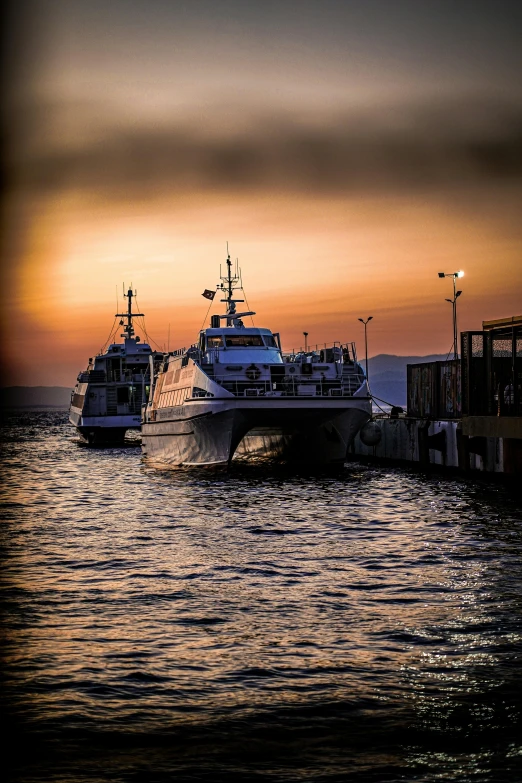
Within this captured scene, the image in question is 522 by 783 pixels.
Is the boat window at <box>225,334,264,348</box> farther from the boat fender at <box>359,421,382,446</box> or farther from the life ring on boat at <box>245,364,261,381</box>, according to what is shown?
the boat fender at <box>359,421,382,446</box>

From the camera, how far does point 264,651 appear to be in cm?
1209

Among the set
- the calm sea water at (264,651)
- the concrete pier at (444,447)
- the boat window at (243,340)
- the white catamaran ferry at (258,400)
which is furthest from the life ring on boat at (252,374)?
the calm sea water at (264,651)

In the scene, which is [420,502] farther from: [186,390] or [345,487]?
[186,390]

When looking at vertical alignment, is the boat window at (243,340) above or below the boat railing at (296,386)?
above

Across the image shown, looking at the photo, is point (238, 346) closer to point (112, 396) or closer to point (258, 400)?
point (258, 400)

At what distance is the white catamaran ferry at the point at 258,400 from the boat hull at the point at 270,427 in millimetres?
46

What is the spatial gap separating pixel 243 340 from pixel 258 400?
8317 millimetres

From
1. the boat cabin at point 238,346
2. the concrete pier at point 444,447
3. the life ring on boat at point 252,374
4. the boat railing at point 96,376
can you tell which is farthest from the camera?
the boat railing at point 96,376

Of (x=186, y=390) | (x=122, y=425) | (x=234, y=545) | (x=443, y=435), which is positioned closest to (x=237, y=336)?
(x=186, y=390)

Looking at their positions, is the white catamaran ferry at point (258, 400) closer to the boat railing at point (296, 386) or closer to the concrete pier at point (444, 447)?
the boat railing at point (296, 386)

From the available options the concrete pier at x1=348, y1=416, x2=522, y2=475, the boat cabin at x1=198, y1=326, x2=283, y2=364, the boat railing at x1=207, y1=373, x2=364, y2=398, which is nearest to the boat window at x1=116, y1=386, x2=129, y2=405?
the concrete pier at x1=348, y1=416, x2=522, y2=475

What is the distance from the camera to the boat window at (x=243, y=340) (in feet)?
161

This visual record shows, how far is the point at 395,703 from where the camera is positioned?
9.97 m

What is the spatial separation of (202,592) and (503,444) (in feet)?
80.8
